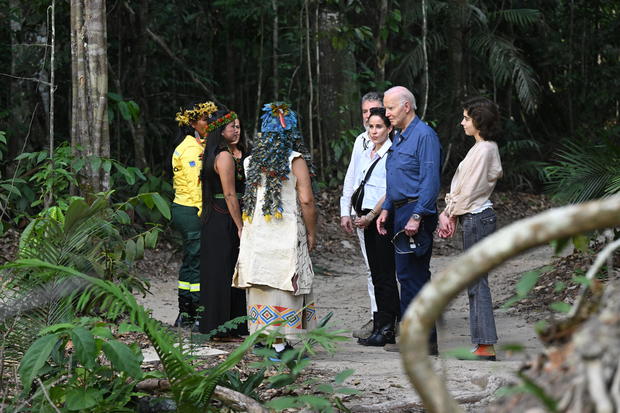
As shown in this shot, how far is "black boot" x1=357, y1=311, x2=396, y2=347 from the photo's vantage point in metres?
6.79

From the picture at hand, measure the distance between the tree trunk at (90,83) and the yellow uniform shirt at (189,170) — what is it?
599 mm

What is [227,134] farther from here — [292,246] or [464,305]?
[464,305]

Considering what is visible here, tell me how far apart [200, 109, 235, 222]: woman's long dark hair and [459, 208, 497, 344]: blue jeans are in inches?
79.0

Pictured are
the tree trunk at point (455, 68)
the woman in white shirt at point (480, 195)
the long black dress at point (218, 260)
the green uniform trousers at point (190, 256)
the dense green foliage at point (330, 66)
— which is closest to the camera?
the woman in white shirt at point (480, 195)

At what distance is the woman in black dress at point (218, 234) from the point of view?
689cm

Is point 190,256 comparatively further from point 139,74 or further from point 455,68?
point 455,68

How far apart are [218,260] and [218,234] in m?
0.21

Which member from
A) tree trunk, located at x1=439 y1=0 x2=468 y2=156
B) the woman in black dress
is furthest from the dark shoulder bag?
tree trunk, located at x1=439 y1=0 x2=468 y2=156

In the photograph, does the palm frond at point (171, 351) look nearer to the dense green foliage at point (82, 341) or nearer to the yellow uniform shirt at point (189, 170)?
the dense green foliage at point (82, 341)

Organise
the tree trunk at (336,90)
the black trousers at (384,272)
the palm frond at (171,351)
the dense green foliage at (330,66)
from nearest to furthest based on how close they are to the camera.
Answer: the palm frond at (171,351) < the black trousers at (384,272) < the dense green foliage at (330,66) < the tree trunk at (336,90)

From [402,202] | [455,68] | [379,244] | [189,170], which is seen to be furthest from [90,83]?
[455,68]

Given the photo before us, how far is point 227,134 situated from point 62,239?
231 centimetres

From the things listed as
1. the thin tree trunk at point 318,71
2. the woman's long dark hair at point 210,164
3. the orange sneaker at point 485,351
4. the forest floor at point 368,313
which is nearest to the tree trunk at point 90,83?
the woman's long dark hair at point 210,164

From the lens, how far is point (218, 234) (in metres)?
7.05
